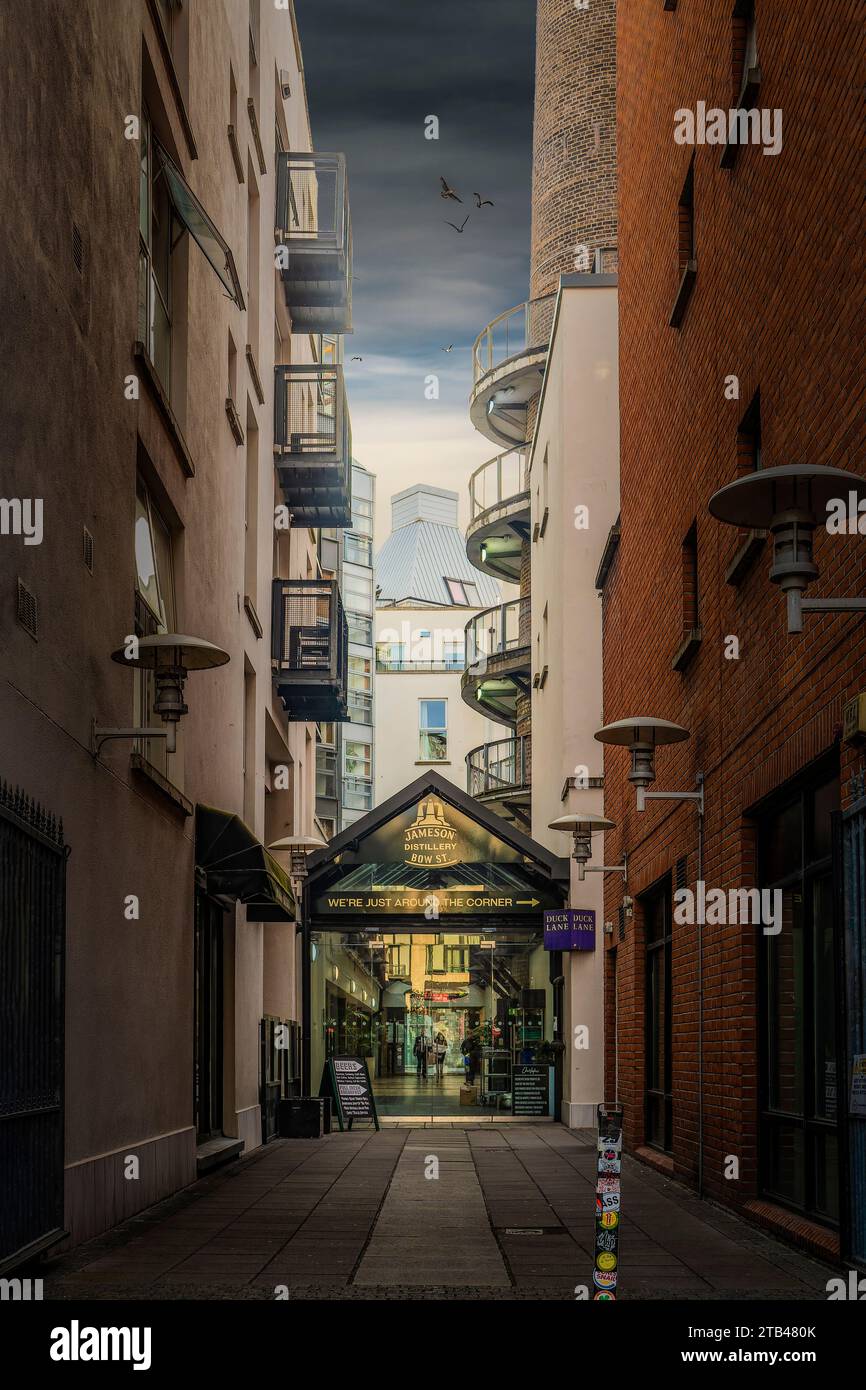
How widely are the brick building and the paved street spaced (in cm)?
53

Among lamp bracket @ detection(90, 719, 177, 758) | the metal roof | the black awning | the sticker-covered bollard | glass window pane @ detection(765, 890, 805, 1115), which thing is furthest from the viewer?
the metal roof

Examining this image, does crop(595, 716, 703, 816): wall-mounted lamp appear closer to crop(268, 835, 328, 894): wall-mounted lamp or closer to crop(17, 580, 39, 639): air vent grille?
crop(17, 580, 39, 639): air vent grille

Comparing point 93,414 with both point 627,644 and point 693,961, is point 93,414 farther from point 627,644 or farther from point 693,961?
point 627,644

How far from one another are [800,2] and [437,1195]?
30.7ft

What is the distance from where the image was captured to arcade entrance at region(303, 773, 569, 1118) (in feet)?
86.5

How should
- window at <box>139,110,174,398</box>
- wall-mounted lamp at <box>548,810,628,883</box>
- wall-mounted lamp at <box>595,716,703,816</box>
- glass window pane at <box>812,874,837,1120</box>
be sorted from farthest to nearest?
wall-mounted lamp at <box>548,810,628,883</box>
window at <box>139,110,174,398</box>
wall-mounted lamp at <box>595,716,703,816</box>
glass window pane at <box>812,874,837,1120</box>

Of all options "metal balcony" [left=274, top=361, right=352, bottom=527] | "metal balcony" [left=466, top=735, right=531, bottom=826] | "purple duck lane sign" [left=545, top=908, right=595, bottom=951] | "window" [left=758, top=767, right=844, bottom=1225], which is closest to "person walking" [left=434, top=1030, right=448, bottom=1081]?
"purple duck lane sign" [left=545, top=908, right=595, bottom=951]

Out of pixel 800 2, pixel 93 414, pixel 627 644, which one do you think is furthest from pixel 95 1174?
pixel 627 644

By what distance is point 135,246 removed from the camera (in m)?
12.2

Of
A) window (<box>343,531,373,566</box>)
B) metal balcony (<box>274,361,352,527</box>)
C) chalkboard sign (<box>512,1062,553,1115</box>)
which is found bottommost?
chalkboard sign (<box>512,1062,553,1115</box>)

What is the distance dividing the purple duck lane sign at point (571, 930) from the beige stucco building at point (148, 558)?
4.42 metres

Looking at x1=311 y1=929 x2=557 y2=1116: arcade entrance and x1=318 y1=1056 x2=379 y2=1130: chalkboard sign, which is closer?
x1=318 y1=1056 x2=379 y2=1130: chalkboard sign

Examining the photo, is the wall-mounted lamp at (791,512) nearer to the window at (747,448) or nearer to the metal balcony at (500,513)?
the window at (747,448)

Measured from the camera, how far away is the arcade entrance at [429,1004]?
1055 inches
